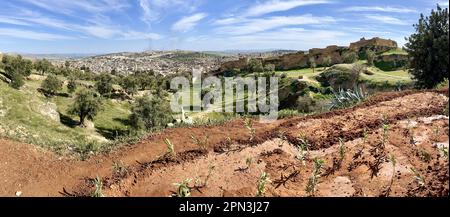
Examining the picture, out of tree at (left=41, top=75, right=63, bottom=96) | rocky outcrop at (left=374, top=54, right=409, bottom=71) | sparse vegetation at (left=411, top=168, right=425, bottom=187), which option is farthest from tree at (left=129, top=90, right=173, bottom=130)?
sparse vegetation at (left=411, top=168, right=425, bottom=187)

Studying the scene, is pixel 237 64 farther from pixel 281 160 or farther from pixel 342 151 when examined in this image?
pixel 342 151

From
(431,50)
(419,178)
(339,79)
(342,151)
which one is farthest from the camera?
(339,79)

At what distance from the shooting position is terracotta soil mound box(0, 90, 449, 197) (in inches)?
302

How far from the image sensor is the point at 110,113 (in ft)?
225

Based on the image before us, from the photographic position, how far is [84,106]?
190 feet

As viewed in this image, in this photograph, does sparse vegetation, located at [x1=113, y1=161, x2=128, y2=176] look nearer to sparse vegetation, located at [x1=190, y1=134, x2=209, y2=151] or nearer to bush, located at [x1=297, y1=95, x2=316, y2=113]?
sparse vegetation, located at [x1=190, y1=134, x2=209, y2=151]

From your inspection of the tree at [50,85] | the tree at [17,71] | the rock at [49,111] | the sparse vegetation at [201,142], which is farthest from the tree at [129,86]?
the sparse vegetation at [201,142]

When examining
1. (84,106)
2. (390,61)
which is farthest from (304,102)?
(390,61)

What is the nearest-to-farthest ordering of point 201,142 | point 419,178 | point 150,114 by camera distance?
point 419,178, point 201,142, point 150,114

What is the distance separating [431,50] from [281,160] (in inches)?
358

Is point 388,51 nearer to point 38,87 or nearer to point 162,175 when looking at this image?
point 38,87

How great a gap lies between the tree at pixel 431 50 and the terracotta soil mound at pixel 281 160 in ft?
9.93

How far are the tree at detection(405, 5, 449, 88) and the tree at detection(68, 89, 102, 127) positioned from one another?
48609 mm
